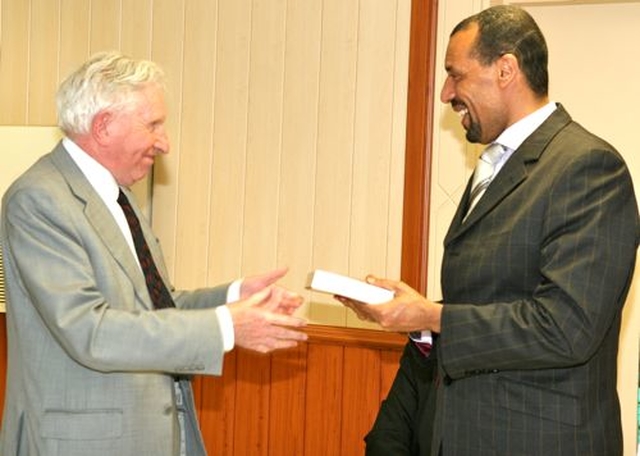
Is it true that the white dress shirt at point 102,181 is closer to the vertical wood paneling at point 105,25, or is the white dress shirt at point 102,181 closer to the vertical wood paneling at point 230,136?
the vertical wood paneling at point 230,136

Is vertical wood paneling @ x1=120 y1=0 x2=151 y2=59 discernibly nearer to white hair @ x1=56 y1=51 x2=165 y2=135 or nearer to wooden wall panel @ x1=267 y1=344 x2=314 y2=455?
wooden wall panel @ x1=267 y1=344 x2=314 y2=455

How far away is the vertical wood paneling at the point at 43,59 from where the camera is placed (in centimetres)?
448

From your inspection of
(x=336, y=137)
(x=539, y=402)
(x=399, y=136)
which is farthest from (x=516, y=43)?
(x=336, y=137)

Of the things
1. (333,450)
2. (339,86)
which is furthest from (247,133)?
(333,450)

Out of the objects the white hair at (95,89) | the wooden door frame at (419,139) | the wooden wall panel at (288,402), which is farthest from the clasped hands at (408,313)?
the wooden wall panel at (288,402)

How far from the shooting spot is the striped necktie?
2.49 meters

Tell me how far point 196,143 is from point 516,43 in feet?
6.81

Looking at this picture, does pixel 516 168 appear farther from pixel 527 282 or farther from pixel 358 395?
pixel 358 395

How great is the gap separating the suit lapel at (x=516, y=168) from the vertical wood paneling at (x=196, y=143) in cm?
202

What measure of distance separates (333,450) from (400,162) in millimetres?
1256

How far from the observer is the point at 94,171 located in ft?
8.04

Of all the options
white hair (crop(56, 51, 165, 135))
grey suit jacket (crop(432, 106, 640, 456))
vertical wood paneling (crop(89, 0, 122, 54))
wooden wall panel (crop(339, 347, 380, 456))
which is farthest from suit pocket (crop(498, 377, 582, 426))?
vertical wood paneling (crop(89, 0, 122, 54))

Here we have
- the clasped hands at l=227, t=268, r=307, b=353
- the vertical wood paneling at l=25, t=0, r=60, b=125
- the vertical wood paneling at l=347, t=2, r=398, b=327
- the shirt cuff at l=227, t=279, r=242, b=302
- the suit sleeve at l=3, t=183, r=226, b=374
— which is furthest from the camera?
the vertical wood paneling at l=25, t=0, r=60, b=125

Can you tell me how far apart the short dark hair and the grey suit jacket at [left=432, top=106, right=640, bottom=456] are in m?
0.15
